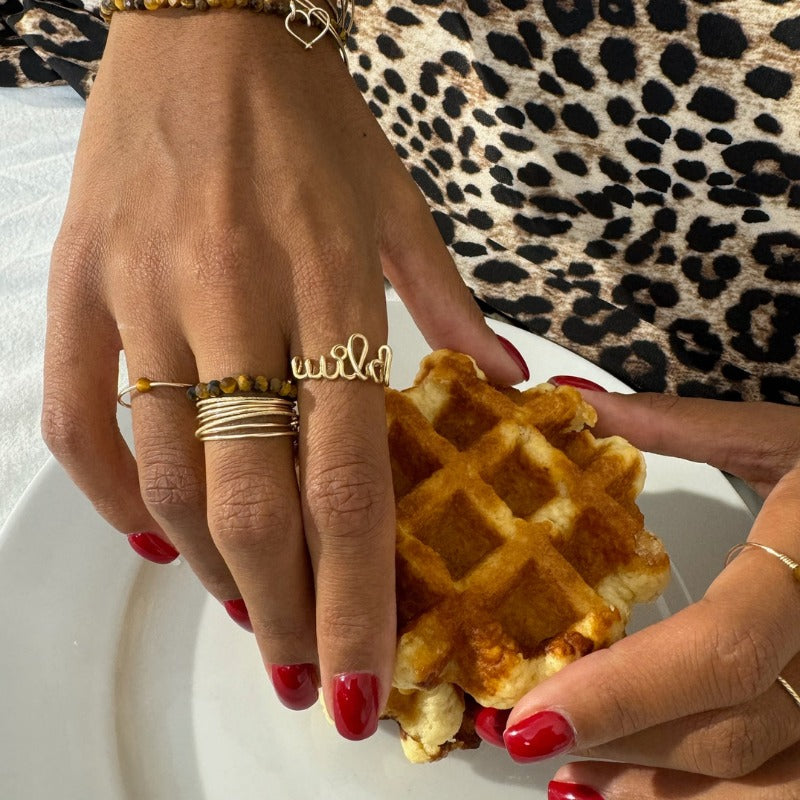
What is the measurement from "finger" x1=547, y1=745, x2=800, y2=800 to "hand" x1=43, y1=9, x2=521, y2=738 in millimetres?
311

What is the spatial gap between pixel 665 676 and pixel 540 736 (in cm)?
16

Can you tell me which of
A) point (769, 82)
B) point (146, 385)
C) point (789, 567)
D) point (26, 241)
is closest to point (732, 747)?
point (789, 567)

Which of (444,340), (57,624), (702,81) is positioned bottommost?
(57,624)

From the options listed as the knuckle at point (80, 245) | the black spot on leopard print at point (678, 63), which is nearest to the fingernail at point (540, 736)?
the knuckle at point (80, 245)

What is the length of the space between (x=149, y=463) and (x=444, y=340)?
48cm

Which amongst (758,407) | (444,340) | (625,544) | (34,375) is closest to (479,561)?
(625,544)

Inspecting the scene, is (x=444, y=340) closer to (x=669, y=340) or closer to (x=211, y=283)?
(x=211, y=283)

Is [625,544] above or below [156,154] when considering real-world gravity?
below

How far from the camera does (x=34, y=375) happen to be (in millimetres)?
1593

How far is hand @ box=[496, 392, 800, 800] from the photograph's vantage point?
87 cm

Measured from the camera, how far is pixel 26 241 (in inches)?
70.3

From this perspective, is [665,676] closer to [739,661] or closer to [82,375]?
[739,661]

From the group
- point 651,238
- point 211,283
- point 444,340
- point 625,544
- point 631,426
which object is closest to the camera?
point 211,283

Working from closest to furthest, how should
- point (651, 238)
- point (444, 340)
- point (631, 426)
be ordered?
1. point (444, 340)
2. point (631, 426)
3. point (651, 238)
